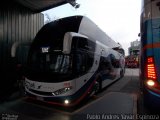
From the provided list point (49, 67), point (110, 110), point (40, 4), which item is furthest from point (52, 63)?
point (40, 4)

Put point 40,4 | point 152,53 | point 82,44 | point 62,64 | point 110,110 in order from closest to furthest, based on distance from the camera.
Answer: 1. point 152,53
2. point 110,110
3. point 62,64
4. point 82,44
5. point 40,4

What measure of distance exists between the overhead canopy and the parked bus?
6.77 m

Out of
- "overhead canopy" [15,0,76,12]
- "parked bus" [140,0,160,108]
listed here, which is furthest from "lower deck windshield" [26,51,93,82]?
"overhead canopy" [15,0,76,12]

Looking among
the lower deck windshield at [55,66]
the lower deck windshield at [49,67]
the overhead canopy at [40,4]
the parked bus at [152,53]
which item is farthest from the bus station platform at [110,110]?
the overhead canopy at [40,4]

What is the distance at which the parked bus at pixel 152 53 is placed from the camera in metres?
4.24

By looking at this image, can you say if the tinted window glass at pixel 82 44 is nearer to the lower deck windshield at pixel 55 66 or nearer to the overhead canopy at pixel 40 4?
the lower deck windshield at pixel 55 66

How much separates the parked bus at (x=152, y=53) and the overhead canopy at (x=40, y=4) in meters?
6.77

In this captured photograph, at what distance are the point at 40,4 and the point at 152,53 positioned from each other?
7.82 metres

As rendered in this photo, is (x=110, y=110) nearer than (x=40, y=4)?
Yes

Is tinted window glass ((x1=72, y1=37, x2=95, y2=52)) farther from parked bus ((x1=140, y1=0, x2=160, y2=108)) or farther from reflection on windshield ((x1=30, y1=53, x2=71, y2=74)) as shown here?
parked bus ((x1=140, y1=0, x2=160, y2=108))

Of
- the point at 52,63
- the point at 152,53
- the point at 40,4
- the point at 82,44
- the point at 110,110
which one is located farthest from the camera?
the point at 40,4

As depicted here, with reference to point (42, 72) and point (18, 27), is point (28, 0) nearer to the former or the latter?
point (18, 27)

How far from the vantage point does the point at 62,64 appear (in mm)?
6004

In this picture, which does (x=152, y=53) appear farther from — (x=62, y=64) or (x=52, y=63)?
(x=52, y=63)
